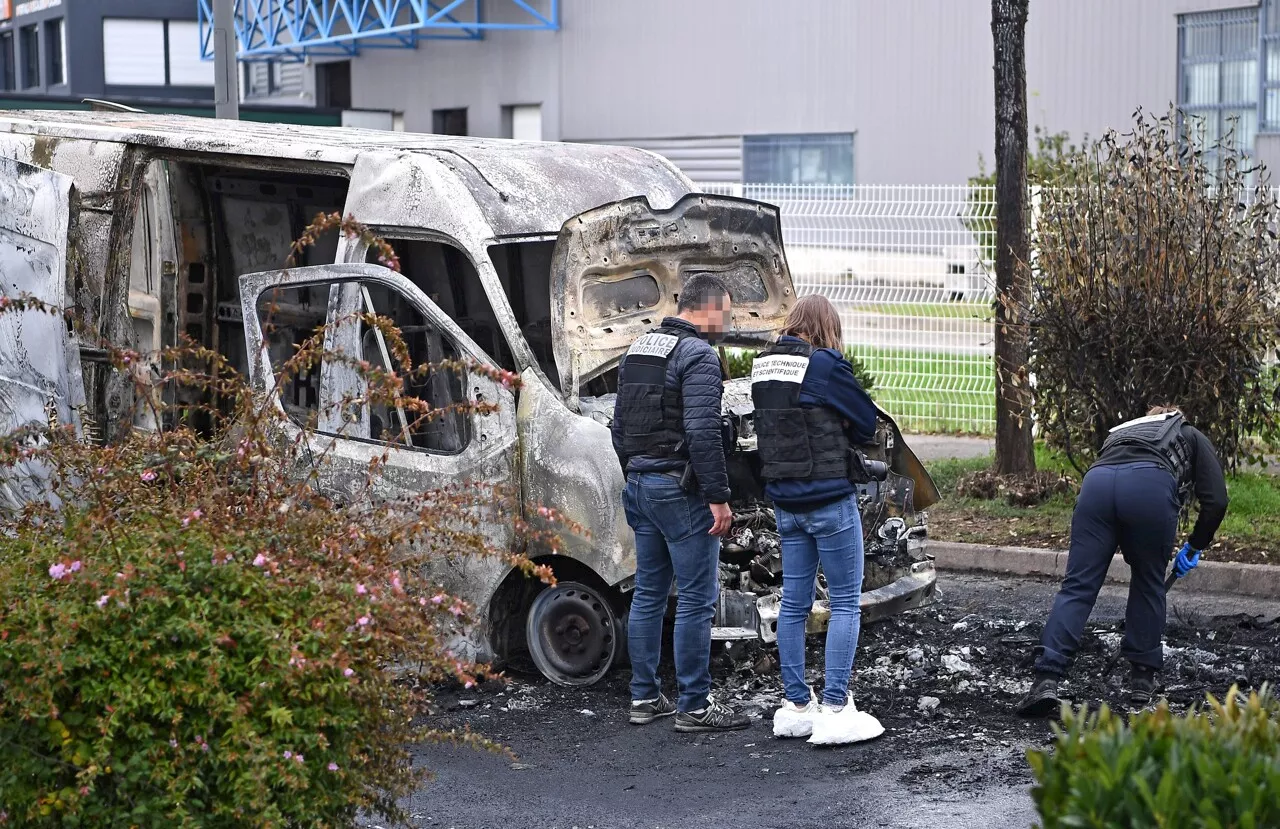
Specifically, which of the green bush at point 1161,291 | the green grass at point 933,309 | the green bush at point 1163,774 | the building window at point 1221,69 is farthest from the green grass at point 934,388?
the green bush at point 1163,774

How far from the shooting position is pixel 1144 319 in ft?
29.7

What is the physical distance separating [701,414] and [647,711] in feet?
4.25

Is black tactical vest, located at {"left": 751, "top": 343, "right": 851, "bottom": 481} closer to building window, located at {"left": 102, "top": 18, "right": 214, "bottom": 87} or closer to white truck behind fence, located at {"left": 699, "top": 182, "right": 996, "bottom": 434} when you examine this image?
white truck behind fence, located at {"left": 699, "top": 182, "right": 996, "bottom": 434}

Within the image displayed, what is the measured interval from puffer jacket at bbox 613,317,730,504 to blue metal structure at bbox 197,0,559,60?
913 inches

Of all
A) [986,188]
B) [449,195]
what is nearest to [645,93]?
[986,188]

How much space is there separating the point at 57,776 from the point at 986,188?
1100 cm

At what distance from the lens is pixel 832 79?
80.7 ft

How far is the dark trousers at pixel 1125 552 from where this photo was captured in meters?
6.20

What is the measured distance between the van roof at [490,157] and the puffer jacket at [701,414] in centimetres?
118

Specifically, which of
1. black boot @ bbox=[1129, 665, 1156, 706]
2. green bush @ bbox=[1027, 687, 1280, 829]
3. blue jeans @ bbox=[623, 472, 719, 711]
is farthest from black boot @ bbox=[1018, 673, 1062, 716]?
green bush @ bbox=[1027, 687, 1280, 829]

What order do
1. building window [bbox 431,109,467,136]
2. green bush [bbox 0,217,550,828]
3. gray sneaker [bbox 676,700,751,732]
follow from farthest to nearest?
building window [bbox 431,109,467,136] → gray sneaker [bbox 676,700,751,732] → green bush [bbox 0,217,550,828]

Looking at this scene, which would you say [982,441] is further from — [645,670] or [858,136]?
[858,136]

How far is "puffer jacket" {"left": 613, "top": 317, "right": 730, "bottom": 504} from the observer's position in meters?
6.04

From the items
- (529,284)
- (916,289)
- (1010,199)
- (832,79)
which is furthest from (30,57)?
(529,284)
